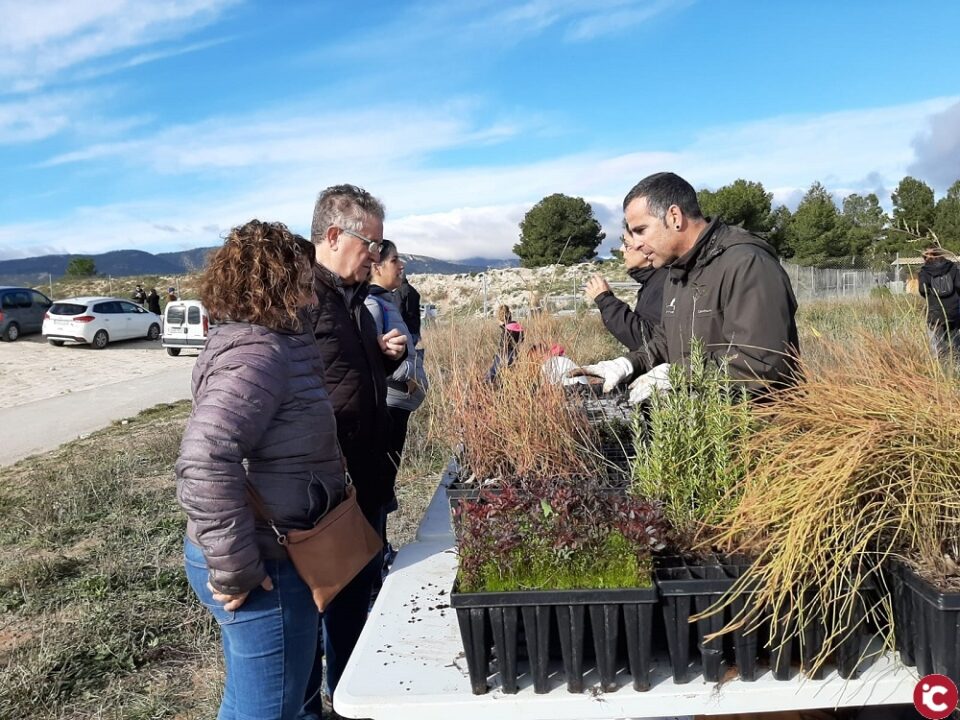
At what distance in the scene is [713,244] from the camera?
2.39 meters

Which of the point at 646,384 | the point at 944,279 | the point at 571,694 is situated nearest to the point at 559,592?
the point at 571,694

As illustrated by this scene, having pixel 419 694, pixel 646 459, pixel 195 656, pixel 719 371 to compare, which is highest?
pixel 719 371

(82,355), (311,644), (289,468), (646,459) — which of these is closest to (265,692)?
(311,644)

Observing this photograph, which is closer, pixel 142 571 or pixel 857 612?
pixel 857 612

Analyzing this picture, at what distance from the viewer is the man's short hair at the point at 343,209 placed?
2.54 metres

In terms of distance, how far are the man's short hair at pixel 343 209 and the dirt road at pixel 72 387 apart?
7086mm

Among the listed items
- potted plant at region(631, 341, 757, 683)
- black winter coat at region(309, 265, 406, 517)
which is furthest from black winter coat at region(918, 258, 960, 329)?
potted plant at region(631, 341, 757, 683)

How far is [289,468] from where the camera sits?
1.83 m

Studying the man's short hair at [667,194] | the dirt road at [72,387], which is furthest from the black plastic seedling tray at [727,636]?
the dirt road at [72,387]

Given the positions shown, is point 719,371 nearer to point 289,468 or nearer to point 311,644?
point 289,468

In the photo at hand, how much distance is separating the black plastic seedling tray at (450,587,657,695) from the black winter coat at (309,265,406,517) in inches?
47.8

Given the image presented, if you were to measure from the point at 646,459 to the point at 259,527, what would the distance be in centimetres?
94

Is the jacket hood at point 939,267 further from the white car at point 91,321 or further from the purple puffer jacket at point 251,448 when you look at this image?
the white car at point 91,321

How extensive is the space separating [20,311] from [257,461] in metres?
23.5
